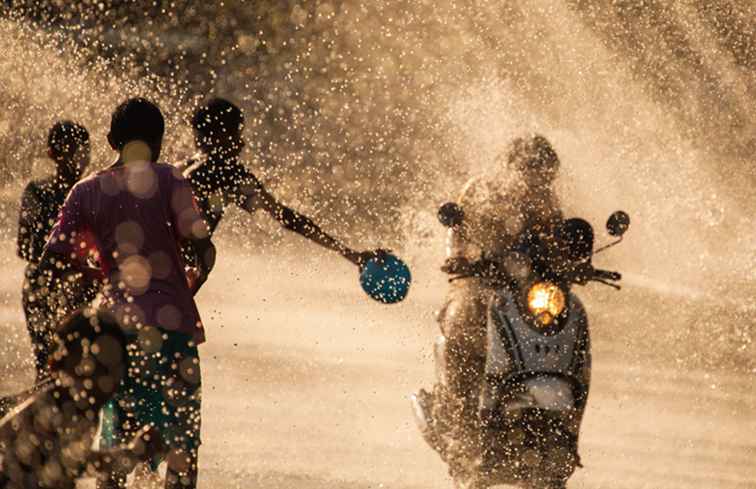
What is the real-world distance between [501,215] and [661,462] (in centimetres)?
240

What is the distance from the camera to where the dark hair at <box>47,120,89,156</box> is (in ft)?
26.0

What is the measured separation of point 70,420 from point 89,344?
0.81 ft

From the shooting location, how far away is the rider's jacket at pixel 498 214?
773cm

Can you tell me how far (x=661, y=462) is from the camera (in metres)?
9.55

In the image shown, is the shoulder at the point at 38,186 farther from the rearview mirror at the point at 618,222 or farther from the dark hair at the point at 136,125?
the rearview mirror at the point at 618,222

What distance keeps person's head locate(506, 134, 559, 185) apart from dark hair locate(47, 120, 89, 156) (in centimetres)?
201

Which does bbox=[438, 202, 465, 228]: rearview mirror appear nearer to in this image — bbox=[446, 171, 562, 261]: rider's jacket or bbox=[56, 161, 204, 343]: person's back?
bbox=[446, 171, 562, 261]: rider's jacket

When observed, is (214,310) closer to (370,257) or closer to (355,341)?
(355,341)

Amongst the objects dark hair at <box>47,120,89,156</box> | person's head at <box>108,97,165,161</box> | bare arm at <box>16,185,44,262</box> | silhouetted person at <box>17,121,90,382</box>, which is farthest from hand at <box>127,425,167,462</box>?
dark hair at <box>47,120,89,156</box>

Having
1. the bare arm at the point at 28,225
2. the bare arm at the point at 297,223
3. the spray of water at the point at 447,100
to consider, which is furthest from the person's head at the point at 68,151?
the spray of water at the point at 447,100

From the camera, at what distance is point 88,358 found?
4.53 metres

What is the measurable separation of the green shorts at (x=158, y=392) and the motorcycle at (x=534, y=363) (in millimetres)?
1753

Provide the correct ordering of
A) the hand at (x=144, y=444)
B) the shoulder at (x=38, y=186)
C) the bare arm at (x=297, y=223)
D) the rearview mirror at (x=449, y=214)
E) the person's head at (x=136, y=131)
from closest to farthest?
the hand at (x=144, y=444) → the person's head at (x=136, y=131) → the bare arm at (x=297, y=223) → the rearview mirror at (x=449, y=214) → the shoulder at (x=38, y=186)

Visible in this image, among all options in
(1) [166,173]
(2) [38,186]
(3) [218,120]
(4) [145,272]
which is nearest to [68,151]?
(2) [38,186]
